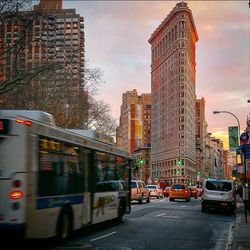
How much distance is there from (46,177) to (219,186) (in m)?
20.1

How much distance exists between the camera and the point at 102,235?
15859 millimetres

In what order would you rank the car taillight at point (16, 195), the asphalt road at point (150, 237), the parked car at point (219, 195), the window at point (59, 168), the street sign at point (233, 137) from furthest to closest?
1. the street sign at point (233, 137)
2. the parked car at point (219, 195)
3. the asphalt road at point (150, 237)
4. the window at point (59, 168)
5. the car taillight at point (16, 195)

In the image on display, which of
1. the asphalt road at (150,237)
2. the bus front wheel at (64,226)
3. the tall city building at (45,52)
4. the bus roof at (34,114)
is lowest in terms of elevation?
the asphalt road at (150,237)

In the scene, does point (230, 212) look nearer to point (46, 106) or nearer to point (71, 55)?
point (71, 55)

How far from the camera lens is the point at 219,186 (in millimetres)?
30531

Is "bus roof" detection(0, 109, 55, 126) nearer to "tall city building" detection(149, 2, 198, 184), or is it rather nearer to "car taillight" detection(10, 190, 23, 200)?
"car taillight" detection(10, 190, 23, 200)

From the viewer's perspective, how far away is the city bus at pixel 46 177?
428 inches

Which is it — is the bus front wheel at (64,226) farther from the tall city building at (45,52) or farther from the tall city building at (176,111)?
the tall city building at (176,111)

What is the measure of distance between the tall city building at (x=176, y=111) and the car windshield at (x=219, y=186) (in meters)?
137

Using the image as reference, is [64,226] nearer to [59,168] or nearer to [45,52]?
[59,168]

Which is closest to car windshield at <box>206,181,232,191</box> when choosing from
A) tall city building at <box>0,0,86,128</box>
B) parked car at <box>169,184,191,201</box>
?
→ tall city building at <box>0,0,86,128</box>

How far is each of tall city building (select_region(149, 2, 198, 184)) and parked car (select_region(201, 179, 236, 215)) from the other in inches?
5407

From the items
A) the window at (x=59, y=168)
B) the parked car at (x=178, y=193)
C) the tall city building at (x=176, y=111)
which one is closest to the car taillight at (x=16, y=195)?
A: the window at (x=59, y=168)

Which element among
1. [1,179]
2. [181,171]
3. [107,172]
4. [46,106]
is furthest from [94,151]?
[181,171]
